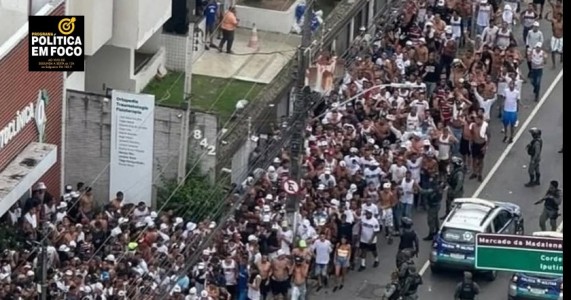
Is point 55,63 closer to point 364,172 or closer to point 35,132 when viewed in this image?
point 35,132

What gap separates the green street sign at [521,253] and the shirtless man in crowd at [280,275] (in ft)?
26.3

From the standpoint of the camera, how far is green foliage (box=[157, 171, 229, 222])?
26.2 metres

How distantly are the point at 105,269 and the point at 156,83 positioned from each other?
9.83m

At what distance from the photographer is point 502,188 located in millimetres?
30297

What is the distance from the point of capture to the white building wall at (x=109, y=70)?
1192 inches

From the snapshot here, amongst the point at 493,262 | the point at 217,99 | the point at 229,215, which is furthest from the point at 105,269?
the point at 217,99

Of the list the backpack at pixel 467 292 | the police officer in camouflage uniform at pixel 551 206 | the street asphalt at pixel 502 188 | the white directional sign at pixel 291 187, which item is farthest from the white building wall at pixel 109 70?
the backpack at pixel 467 292

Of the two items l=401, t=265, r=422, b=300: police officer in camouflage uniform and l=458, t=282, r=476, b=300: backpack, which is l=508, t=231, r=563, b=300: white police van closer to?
l=458, t=282, r=476, b=300: backpack

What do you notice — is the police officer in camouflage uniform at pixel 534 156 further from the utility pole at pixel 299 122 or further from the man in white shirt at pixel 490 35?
the utility pole at pixel 299 122

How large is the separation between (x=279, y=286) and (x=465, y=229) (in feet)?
11.5

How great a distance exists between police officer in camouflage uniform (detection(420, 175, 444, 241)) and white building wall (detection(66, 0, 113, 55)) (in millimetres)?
6566

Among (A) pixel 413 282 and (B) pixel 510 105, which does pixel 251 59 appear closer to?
(B) pixel 510 105

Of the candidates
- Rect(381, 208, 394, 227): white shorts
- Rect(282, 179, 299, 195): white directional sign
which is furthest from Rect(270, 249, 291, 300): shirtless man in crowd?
Rect(381, 208, 394, 227): white shorts

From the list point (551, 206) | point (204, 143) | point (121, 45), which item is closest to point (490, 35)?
point (551, 206)
